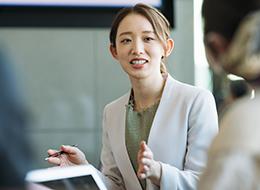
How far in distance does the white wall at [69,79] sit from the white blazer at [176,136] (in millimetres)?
1803

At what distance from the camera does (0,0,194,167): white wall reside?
3514 mm

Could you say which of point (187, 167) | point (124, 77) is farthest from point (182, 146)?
point (124, 77)

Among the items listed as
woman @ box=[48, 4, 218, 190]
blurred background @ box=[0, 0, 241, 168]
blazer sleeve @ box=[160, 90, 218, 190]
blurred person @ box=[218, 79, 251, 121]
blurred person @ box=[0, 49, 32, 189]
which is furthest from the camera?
blurred background @ box=[0, 0, 241, 168]

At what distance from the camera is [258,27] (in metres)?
0.76

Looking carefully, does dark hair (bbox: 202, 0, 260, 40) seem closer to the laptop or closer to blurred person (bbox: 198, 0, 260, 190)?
blurred person (bbox: 198, 0, 260, 190)

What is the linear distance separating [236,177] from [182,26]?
2963 millimetres

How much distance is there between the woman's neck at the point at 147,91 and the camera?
5.76 ft

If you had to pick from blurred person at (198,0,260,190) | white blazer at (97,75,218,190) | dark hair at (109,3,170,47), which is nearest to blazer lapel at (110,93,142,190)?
white blazer at (97,75,218,190)

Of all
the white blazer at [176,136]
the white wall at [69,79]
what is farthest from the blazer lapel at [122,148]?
the white wall at [69,79]

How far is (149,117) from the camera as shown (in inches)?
67.9

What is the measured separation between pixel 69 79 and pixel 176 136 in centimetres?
197

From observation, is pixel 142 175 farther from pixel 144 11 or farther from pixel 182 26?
pixel 182 26

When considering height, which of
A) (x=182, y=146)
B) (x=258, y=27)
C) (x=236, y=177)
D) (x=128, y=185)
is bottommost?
(x=128, y=185)

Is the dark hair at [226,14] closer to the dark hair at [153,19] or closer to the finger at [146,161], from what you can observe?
the finger at [146,161]
